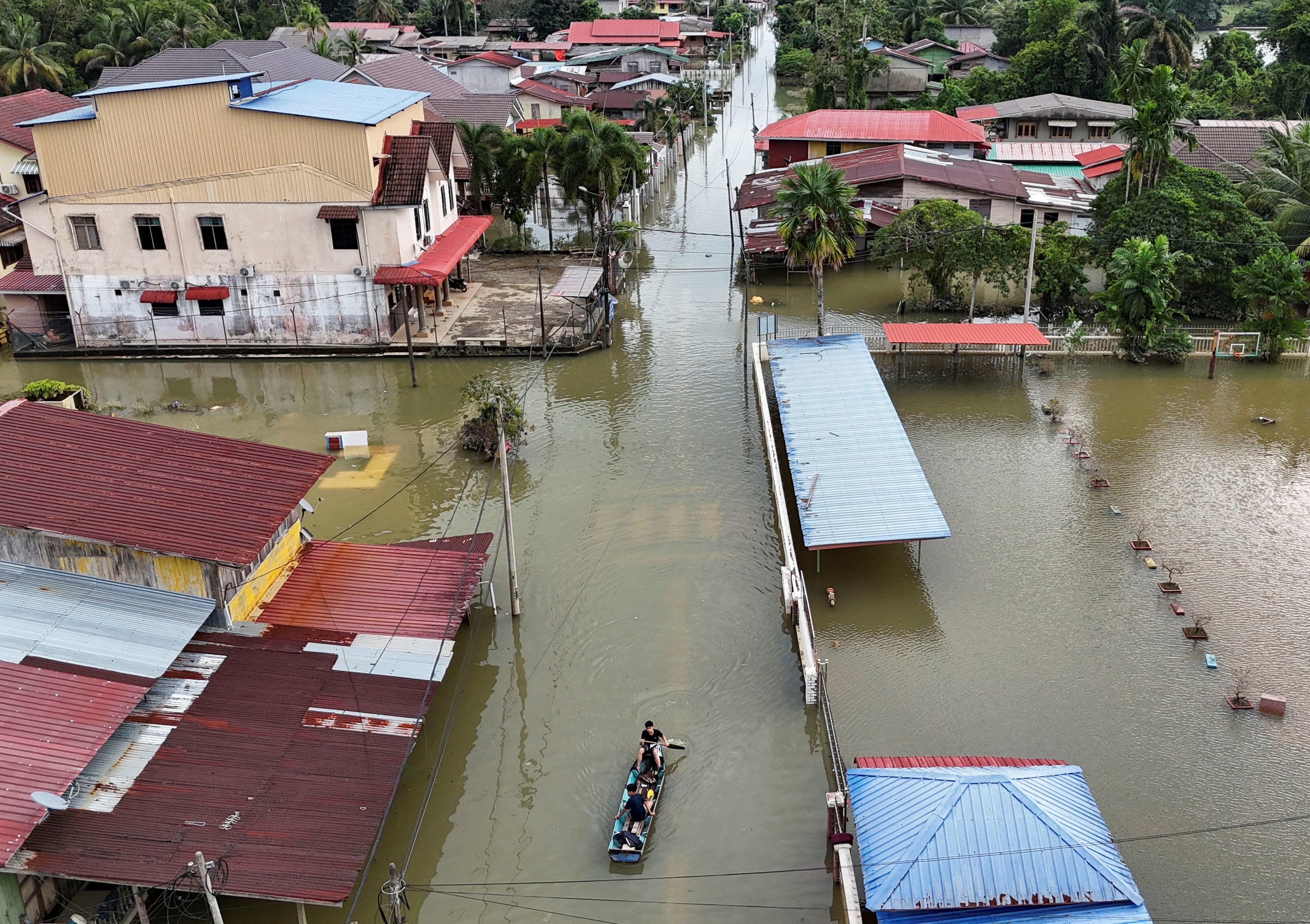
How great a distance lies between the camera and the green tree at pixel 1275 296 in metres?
36.7

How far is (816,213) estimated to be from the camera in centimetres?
3447

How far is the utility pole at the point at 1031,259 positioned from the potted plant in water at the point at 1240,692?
19.2 m

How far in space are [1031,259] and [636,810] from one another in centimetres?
2860

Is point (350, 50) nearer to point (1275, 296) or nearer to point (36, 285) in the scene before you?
point (36, 285)

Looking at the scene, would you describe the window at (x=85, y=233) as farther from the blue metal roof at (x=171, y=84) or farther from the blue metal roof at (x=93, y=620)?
the blue metal roof at (x=93, y=620)

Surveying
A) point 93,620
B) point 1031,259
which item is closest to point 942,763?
point 93,620

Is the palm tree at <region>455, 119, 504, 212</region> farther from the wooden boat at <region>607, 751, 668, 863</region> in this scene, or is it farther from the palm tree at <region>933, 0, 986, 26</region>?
the palm tree at <region>933, 0, 986, 26</region>

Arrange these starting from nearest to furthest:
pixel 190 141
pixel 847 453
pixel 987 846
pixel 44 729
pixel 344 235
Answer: pixel 987 846, pixel 44 729, pixel 847 453, pixel 190 141, pixel 344 235

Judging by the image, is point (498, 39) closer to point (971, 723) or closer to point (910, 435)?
point (910, 435)

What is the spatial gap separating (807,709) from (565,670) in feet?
16.5

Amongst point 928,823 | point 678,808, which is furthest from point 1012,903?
point 678,808

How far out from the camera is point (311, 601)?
21.1 meters

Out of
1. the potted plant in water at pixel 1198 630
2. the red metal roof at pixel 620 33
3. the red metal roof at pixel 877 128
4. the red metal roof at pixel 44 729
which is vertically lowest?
the potted plant in water at pixel 1198 630

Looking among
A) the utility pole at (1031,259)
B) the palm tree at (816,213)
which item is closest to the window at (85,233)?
the palm tree at (816,213)
